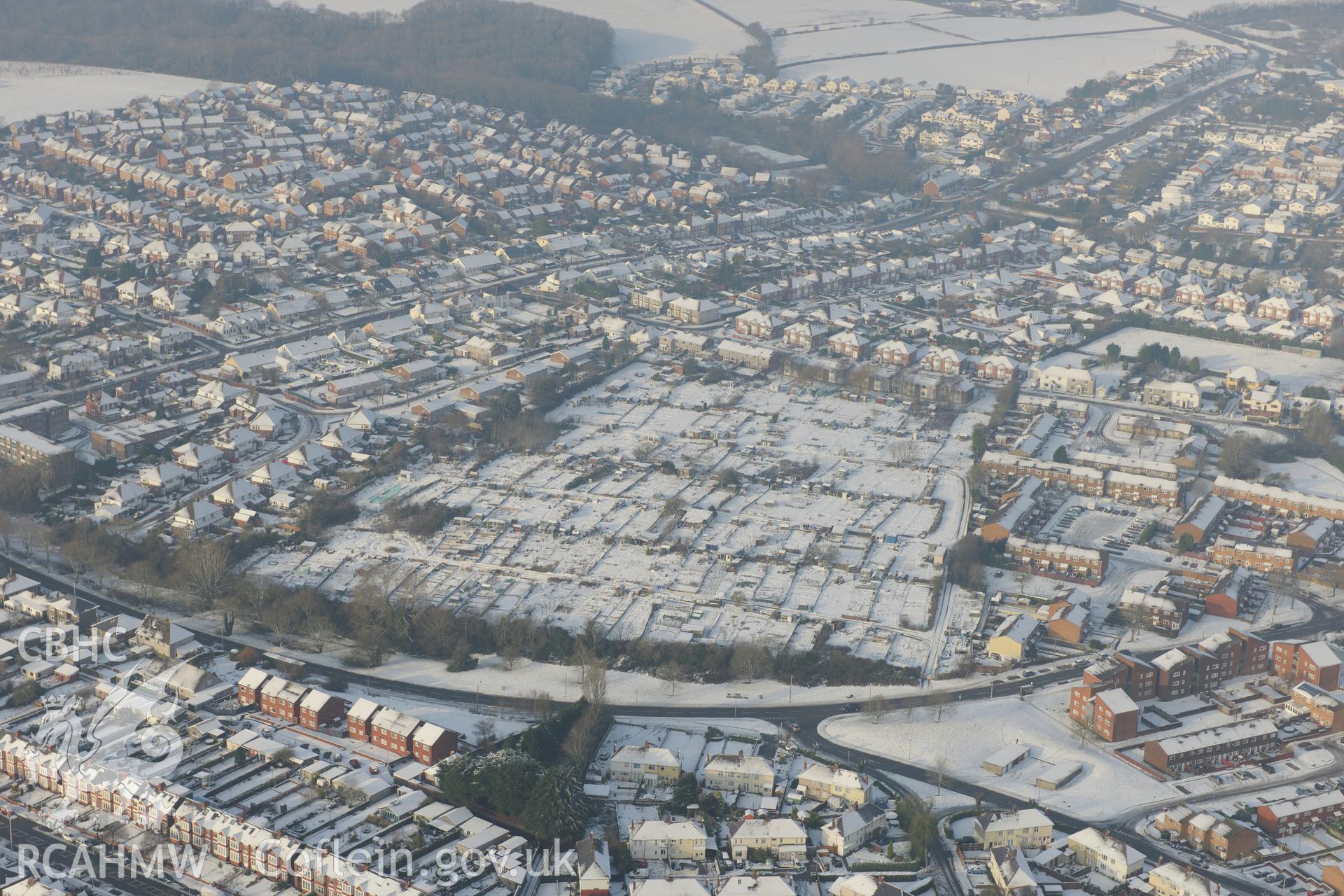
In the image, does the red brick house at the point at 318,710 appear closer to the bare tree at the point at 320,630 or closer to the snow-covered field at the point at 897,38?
the bare tree at the point at 320,630

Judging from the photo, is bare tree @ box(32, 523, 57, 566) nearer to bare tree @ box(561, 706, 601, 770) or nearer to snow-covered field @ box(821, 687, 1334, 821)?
bare tree @ box(561, 706, 601, 770)

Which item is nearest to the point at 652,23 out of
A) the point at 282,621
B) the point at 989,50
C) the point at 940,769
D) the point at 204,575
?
the point at 989,50

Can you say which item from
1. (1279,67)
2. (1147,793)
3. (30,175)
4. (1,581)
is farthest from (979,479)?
(1279,67)

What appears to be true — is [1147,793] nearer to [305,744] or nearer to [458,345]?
[305,744]

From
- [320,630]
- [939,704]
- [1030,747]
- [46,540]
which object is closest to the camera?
[1030,747]

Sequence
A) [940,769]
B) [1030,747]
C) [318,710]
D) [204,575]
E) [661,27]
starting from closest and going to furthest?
1. [940,769]
2. [318,710]
3. [1030,747]
4. [204,575]
5. [661,27]

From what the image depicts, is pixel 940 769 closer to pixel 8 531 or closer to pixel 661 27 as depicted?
pixel 8 531
